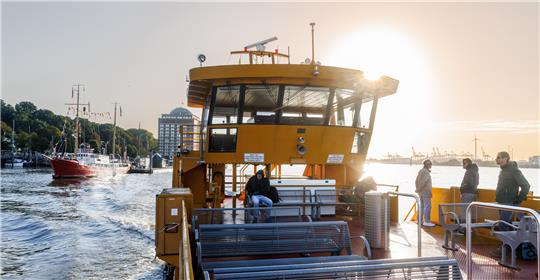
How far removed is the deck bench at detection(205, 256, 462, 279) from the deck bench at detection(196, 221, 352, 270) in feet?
5.86

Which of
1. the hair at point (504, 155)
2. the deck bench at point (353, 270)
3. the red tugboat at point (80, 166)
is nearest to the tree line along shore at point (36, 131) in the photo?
the red tugboat at point (80, 166)

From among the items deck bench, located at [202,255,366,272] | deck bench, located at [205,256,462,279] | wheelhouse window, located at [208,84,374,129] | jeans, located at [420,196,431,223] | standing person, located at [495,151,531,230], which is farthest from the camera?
wheelhouse window, located at [208,84,374,129]

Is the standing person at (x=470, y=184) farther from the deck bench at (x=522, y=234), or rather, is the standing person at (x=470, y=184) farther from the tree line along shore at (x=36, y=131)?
the tree line along shore at (x=36, y=131)

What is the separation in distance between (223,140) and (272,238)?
5.95m

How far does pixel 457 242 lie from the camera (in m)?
8.79

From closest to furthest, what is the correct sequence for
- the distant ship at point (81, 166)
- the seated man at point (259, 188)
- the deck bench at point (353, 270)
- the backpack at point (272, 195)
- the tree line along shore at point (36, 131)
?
the deck bench at point (353, 270), the seated man at point (259, 188), the backpack at point (272, 195), the distant ship at point (81, 166), the tree line along shore at point (36, 131)

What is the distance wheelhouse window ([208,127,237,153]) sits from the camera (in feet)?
38.7

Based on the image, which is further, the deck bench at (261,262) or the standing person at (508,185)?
the standing person at (508,185)

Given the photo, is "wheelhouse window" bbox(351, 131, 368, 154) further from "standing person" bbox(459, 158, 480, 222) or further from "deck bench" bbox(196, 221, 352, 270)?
"deck bench" bbox(196, 221, 352, 270)

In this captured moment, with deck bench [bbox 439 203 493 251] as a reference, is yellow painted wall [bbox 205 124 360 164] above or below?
above

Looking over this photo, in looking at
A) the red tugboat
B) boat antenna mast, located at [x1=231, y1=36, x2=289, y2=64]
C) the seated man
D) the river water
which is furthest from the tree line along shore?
the seated man

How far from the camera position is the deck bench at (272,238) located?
611cm

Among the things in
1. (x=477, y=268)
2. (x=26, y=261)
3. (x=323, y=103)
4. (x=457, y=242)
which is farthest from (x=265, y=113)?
(x=26, y=261)

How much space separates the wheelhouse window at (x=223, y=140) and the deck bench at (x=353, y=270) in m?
7.84
